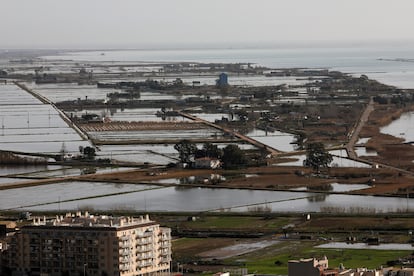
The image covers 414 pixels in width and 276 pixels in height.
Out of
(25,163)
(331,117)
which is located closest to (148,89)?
(331,117)

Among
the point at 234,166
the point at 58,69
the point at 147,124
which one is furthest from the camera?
the point at 58,69

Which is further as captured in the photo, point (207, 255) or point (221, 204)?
point (221, 204)

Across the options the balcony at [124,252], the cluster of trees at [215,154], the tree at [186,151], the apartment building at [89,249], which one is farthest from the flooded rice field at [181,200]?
the balcony at [124,252]

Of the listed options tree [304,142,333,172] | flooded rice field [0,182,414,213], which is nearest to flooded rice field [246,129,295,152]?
tree [304,142,333,172]

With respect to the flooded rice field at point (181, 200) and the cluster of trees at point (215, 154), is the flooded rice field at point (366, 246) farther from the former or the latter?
the cluster of trees at point (215, 154)

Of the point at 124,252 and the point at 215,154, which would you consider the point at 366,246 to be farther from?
the point at 215,154

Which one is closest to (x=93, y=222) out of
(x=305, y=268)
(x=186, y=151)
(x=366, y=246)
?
(x=305, y=268)

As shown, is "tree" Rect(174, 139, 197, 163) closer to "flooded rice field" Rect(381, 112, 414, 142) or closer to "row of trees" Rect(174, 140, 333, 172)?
"row of trees" Rect(174, 140, 333, 172)

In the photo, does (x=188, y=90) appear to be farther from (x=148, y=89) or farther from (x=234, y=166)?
(x=234, y=166)
